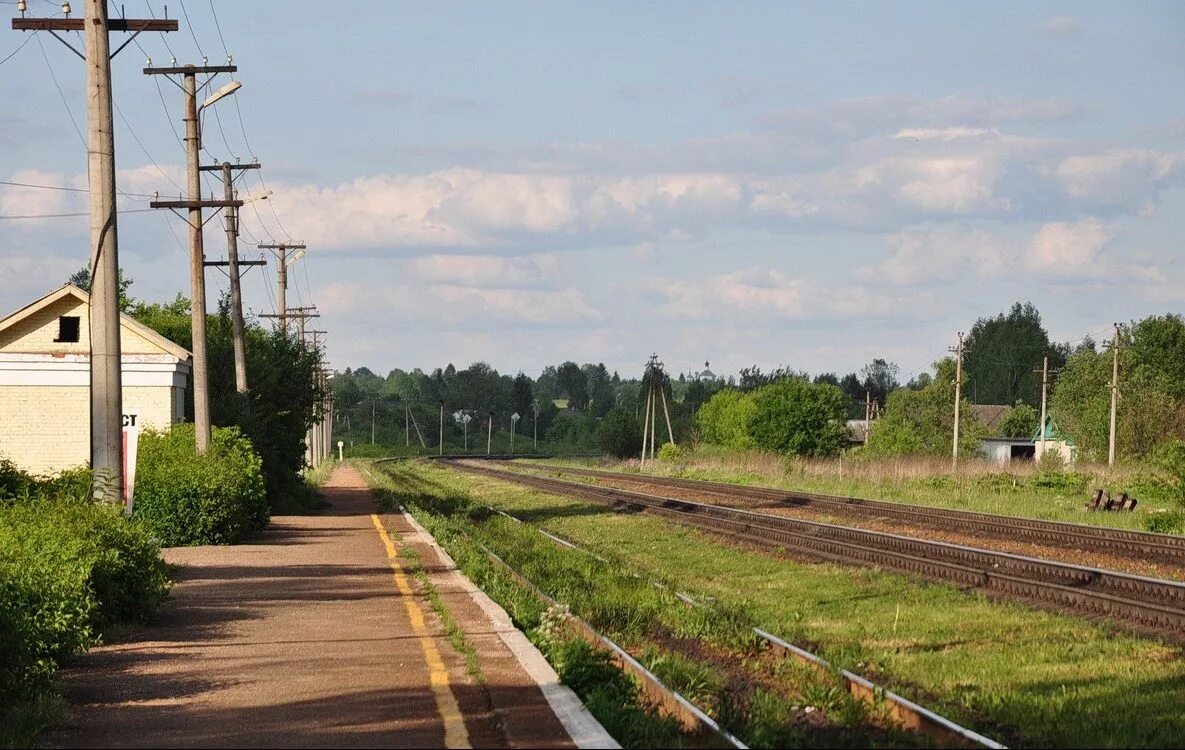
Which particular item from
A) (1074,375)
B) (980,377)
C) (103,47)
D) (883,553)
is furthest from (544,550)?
(980,377)

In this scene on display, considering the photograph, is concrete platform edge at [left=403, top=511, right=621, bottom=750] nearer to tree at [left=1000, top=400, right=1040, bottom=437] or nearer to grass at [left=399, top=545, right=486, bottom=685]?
grass at [left=399, top=545, right=486, bottom=685]

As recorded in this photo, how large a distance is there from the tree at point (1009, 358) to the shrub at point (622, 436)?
51.7 m

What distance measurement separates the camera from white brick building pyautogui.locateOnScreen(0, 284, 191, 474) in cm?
3247

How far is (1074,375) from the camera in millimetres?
97188

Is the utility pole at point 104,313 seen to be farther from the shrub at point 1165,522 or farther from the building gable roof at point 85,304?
the shrub at point 1165,522

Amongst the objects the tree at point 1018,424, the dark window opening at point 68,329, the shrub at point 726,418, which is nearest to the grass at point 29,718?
the dark window opening at point 68,329

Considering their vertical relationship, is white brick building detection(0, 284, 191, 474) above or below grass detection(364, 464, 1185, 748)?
above

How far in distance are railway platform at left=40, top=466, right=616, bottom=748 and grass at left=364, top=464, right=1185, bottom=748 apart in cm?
257

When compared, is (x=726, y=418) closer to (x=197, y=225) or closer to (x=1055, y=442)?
(x=1055, y=442)

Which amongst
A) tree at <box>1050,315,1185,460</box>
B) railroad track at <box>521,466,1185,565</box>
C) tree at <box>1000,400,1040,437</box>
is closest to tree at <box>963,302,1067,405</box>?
tree at <box>1000,400,1040,437</box>

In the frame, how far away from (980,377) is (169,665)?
16298cm

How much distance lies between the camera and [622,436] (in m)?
124

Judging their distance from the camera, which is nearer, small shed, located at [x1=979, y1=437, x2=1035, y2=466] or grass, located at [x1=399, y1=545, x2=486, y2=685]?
grass, located at [x1=399, y1=545, x2=486, y2=685]

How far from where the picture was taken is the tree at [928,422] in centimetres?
9244
